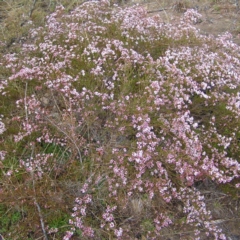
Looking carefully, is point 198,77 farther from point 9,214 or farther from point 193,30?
point 9,214

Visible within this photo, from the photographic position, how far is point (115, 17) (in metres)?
4.79

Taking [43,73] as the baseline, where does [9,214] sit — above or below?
below

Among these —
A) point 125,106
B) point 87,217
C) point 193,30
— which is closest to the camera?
point 87,217

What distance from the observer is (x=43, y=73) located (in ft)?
12.5

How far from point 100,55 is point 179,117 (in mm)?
1340

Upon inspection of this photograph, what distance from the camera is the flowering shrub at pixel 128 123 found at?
323 centimetres

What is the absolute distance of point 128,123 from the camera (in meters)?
3.46

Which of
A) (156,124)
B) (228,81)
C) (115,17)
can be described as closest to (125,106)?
(156,124)

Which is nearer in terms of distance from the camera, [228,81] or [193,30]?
[228,81]

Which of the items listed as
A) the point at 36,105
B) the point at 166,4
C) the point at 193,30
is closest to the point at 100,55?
the point at 36,105

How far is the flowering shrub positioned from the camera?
323 centimetres

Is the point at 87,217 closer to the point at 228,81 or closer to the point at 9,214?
the point at 9,214

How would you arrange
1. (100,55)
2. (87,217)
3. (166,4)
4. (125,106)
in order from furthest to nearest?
(166,4) < (100,55) < (125,106) < (87,217)

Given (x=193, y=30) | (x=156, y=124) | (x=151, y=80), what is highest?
(x=193, y=30)
